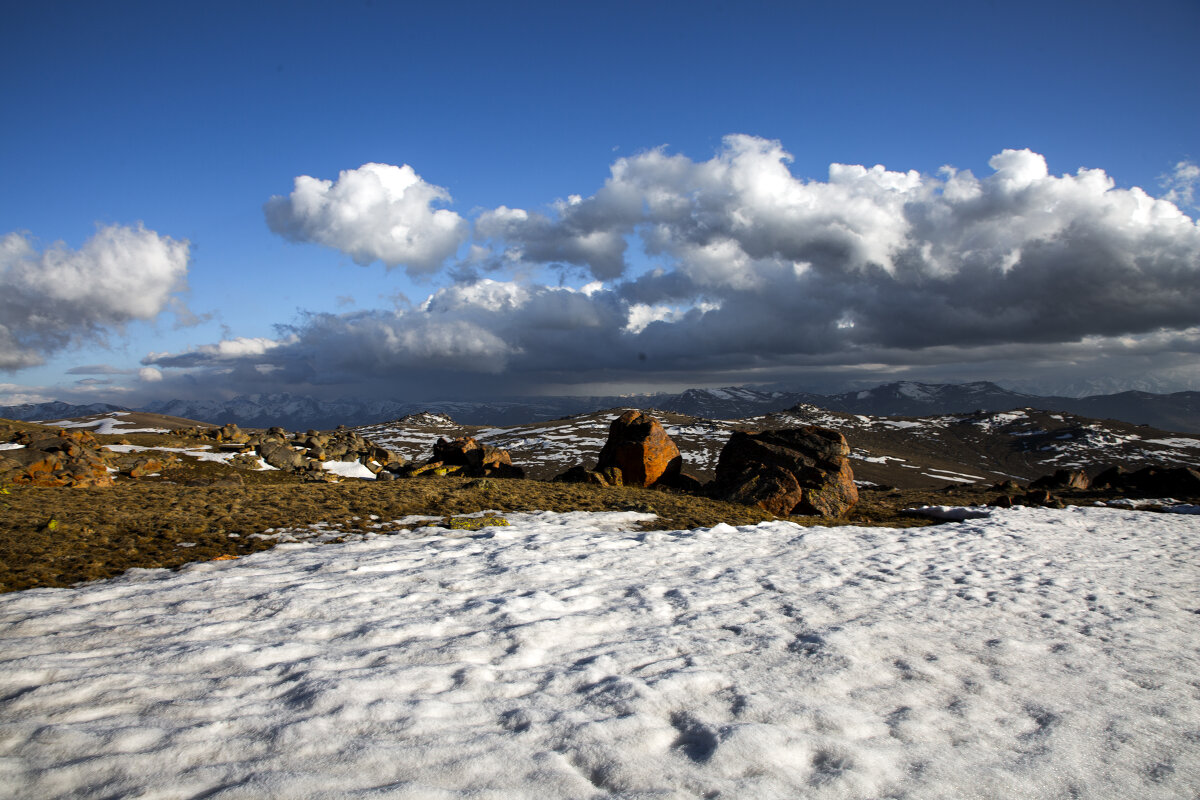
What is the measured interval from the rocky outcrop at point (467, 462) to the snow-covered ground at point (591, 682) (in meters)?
25.0

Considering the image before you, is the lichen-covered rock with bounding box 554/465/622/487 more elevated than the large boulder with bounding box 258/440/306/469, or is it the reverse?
the large boulder with bounding box 258/440/306/469

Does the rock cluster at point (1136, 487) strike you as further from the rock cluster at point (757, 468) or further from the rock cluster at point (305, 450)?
the rock cluster at point (305, 450)

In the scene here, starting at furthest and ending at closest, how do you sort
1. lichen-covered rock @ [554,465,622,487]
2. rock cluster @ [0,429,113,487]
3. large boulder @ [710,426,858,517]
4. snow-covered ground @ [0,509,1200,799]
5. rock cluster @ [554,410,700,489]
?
rock cluster @ [554,410,700,489] < lichen-covered rock @ [554,465,622,487] < large boulder @ [710,426,858,517] < rock cluster @ [0,429,113,487] < snow-covered ground @ [0,509,1200,799]

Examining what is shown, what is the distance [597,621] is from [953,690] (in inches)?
193

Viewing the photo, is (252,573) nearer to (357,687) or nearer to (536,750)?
(357,687)

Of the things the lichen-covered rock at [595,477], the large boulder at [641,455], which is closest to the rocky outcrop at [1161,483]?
the large boulder at [641,455]

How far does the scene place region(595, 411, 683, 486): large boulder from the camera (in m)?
33.4

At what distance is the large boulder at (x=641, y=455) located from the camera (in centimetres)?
3344

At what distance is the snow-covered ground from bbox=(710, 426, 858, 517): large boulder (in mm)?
11496

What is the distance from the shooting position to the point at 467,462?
40.2 meters

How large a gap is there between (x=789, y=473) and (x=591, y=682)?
816 inches

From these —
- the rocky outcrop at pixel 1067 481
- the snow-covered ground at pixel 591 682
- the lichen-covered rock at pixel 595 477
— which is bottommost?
the rocky outcrop at pixel 1067 481

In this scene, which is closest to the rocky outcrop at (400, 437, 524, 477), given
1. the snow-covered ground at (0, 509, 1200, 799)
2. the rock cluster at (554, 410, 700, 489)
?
the rock cluster at (554, 410, 700, 489)

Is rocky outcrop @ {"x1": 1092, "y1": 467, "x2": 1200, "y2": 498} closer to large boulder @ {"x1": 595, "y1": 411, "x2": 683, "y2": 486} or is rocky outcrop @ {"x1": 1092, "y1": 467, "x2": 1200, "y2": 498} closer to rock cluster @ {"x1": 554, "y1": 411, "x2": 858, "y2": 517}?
rock cluster @ {"x1": 554, "y1": 411, "x2": 858, "y2": 517}
